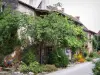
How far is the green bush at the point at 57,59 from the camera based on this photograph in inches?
1201

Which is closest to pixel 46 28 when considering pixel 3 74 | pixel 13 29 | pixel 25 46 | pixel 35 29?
pixel 35 29

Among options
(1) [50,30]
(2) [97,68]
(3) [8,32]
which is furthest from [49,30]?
(2) [97,68]

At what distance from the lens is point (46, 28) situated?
2694cm

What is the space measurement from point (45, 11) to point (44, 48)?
427 cm

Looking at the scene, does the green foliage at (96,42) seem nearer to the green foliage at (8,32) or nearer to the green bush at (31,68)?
the green bush at (31,68)

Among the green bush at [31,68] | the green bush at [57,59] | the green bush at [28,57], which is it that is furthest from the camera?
the green bush at [57,59]

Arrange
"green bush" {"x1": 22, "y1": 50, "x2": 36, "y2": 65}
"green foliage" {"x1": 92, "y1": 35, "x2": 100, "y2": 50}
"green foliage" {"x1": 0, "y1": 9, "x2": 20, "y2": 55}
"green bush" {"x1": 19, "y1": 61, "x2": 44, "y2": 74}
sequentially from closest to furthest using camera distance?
"green foliage" {"x1": 0, "y1": 9, "x2": 20, "y2": 55}
"green bush" {"x1": 19, "y1": 61, "x2": 44, "y2": 74}
"green bush" {"x1": 22, "y1": 50, "x2": 36, "y2": 65}
"green foliage" {"x1": 92, "y1": 35, "x2": 100, "y2": 50}

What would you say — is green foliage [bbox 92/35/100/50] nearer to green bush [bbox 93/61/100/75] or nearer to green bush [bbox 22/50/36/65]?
green bush [bbox 22/50/36/65]

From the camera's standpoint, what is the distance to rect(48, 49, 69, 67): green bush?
30.5 meters

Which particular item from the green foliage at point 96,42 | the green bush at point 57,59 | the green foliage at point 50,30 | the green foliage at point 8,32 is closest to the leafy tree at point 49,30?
the green foliage at point 50,30

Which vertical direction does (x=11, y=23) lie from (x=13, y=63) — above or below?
above

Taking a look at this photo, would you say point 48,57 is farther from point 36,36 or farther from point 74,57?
point 74,57

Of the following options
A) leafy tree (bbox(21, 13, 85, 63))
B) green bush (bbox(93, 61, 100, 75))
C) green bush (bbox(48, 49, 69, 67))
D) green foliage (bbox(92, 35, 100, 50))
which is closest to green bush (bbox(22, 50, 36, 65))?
leafy tree (bbox(21, 13, 85, 63))

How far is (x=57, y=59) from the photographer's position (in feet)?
101
